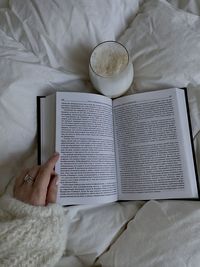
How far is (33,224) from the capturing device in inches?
23.4

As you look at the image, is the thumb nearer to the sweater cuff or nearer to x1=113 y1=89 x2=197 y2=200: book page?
the sweater cuff

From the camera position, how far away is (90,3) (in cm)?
78

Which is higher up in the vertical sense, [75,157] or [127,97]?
[127,97]

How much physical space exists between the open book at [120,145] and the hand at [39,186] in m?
0.03

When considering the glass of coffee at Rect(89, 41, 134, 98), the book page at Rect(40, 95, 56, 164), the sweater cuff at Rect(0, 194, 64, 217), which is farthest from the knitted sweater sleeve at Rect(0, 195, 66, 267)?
the glass of coffee at Rect(89, 41, 134, 98)

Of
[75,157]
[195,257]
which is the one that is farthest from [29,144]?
[195,257]

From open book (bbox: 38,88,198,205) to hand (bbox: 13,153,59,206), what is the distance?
0.03 meters

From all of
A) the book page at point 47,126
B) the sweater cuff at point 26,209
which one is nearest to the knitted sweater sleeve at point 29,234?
the sweater cuff at point 26,209

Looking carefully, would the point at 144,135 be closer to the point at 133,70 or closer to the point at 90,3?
the point at 133,70

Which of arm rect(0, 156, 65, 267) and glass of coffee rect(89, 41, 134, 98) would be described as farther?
glass of coffee rect(89, 41, 134, 98)

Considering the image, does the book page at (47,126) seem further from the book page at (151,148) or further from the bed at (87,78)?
the book page at (151,148)

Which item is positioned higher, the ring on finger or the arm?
the ring on finger

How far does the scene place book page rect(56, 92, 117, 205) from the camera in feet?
2.31

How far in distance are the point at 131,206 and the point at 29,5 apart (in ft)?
1.82
